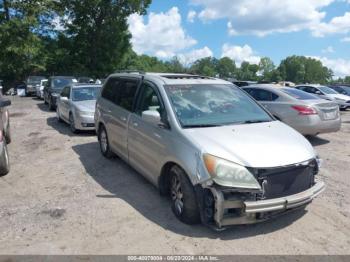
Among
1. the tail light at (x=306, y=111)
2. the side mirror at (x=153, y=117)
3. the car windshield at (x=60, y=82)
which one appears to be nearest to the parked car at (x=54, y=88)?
the car windshield at (x=60, y=82)

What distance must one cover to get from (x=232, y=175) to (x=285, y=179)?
0.66 metres

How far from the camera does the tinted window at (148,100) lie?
5.61m

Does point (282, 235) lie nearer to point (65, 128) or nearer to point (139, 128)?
point (139, 128)

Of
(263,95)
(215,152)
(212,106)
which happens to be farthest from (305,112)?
(215,152)

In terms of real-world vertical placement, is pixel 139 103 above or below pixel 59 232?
above

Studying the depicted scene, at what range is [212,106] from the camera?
17.9 feet

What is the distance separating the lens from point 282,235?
4418 millimetres

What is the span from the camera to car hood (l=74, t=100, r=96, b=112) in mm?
11023

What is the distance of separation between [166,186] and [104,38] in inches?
1441

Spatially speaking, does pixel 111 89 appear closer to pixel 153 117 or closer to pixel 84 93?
pixel 153 117

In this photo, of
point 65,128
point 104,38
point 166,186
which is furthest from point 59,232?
point 104,38

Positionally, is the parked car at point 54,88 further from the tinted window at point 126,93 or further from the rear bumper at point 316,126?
the rear bumper at point 316,126

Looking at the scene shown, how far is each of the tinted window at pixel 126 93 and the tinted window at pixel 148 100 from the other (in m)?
0.35

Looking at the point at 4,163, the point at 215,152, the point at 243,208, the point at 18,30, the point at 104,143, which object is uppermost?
the point at 18,30
